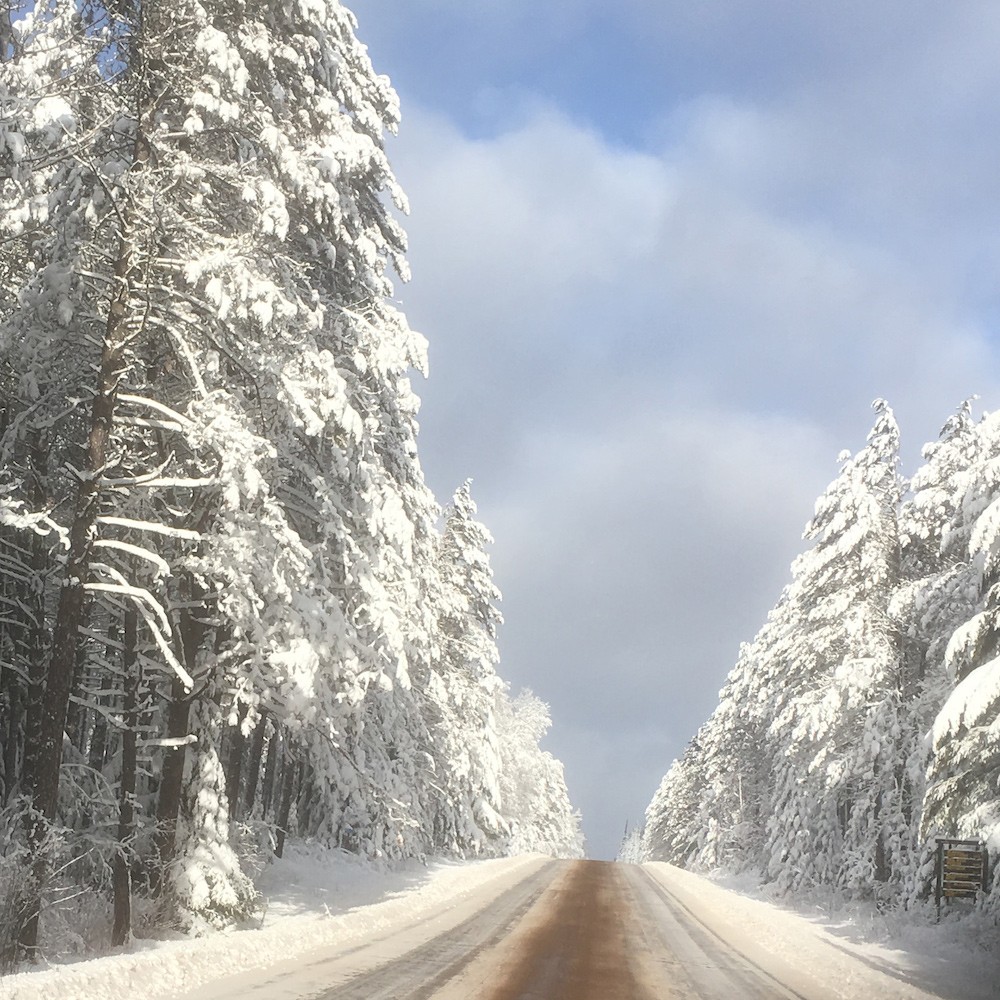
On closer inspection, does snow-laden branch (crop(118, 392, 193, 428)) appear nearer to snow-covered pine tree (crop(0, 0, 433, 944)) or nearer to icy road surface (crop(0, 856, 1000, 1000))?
snow-covered pine tree (crop(0, 0, 433, 944))

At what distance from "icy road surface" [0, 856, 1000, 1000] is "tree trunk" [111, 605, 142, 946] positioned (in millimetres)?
498

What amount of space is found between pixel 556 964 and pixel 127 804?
5.74 m

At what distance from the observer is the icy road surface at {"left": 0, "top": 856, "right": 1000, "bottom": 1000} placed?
8.55 meters

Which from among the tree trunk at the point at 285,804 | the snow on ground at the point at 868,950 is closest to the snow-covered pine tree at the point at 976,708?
the snow on ground at the point at 868,950

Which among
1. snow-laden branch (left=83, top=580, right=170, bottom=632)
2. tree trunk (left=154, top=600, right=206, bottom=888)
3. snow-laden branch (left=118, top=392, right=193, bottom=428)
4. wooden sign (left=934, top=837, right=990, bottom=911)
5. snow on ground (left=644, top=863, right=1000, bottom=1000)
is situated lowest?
snow on ground (left=644, top=863, right=1000, bottom=1000)

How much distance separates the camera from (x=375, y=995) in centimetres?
831

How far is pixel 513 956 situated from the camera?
1142 centimetres

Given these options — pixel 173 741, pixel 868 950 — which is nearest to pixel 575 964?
pixel 173 741

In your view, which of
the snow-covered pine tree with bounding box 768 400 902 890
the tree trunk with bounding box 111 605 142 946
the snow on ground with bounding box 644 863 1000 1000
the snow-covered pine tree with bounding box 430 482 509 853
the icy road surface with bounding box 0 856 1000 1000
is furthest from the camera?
the snow-covered pine tree with bounding box 430 482 509 853

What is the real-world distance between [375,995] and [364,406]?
8278 mm

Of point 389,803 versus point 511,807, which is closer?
point 389,803

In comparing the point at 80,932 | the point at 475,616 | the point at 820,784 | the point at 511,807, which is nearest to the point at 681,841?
the point at 511,807

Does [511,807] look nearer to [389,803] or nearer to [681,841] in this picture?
[681,841]

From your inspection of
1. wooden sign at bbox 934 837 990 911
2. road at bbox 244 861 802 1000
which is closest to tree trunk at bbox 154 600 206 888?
road at bbox 244 861 802 1000
